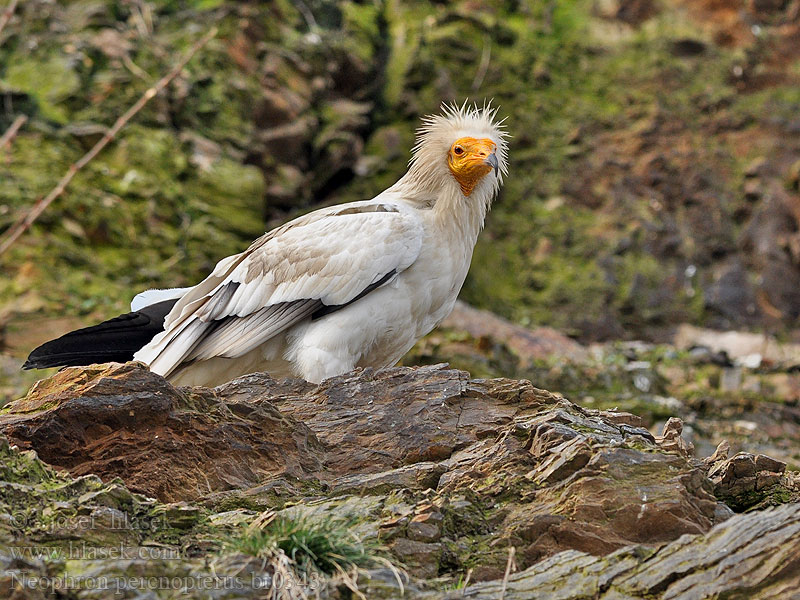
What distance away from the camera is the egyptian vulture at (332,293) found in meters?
6.72

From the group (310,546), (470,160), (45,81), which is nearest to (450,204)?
(470,160)

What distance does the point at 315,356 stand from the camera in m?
6.59

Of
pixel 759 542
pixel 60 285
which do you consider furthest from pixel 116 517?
pixel 60 285

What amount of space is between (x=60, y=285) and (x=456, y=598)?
892cm

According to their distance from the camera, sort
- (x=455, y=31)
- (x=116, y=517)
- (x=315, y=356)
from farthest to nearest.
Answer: (x=455, y=31) < (x=315, y=356) < (x=116, y=517)

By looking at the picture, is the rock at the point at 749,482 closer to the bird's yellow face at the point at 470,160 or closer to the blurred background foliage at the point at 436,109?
the bird's yellow face at the point at 470,160

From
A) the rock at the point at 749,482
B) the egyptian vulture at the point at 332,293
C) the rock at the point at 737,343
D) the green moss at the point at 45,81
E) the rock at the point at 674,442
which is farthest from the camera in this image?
the green moss at the point at 45,81

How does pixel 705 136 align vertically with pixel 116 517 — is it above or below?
above

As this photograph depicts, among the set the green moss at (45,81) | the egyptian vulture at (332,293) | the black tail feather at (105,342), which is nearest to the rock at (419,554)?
the egyptian vulture at (332,293)

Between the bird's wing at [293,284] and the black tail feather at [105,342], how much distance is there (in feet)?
0.33

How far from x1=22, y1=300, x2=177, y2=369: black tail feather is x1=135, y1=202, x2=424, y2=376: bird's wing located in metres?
0.10

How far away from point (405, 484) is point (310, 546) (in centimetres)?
91

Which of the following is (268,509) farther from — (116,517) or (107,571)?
(107,571)

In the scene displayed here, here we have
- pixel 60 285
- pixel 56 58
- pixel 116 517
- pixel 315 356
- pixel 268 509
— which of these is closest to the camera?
pixel 116 517
